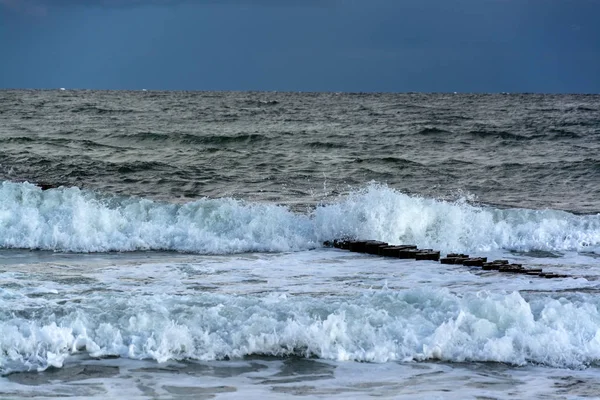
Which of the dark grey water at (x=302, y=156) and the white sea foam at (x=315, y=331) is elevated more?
the dark grey water at (x=302, y=156)

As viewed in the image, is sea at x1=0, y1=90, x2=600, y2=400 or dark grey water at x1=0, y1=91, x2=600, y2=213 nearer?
sea at x1=0, y1=90, x2=600, y2=400

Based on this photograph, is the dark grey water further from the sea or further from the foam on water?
the foam on water

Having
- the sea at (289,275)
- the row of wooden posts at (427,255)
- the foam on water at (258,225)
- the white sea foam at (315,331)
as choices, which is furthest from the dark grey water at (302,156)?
the white sea foam at (315,331)

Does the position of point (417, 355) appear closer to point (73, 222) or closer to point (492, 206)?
point (73, 222)

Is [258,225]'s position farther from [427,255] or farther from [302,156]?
[302,156]

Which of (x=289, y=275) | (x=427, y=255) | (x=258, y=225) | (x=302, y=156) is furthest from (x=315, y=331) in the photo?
(x=302, y=156)

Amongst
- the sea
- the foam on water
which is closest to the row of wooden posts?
the sea

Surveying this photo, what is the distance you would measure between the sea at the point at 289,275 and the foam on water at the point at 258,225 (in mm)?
40

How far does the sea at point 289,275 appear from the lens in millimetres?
6746

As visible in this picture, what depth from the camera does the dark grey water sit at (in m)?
18.0

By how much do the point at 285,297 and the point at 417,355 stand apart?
1788 millimetres

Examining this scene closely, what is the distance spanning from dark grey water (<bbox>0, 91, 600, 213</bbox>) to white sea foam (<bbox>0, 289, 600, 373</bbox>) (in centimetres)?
792

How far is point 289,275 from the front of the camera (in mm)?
10250

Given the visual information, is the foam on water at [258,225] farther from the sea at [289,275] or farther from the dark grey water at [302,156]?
the dark grey water at [302,156]
